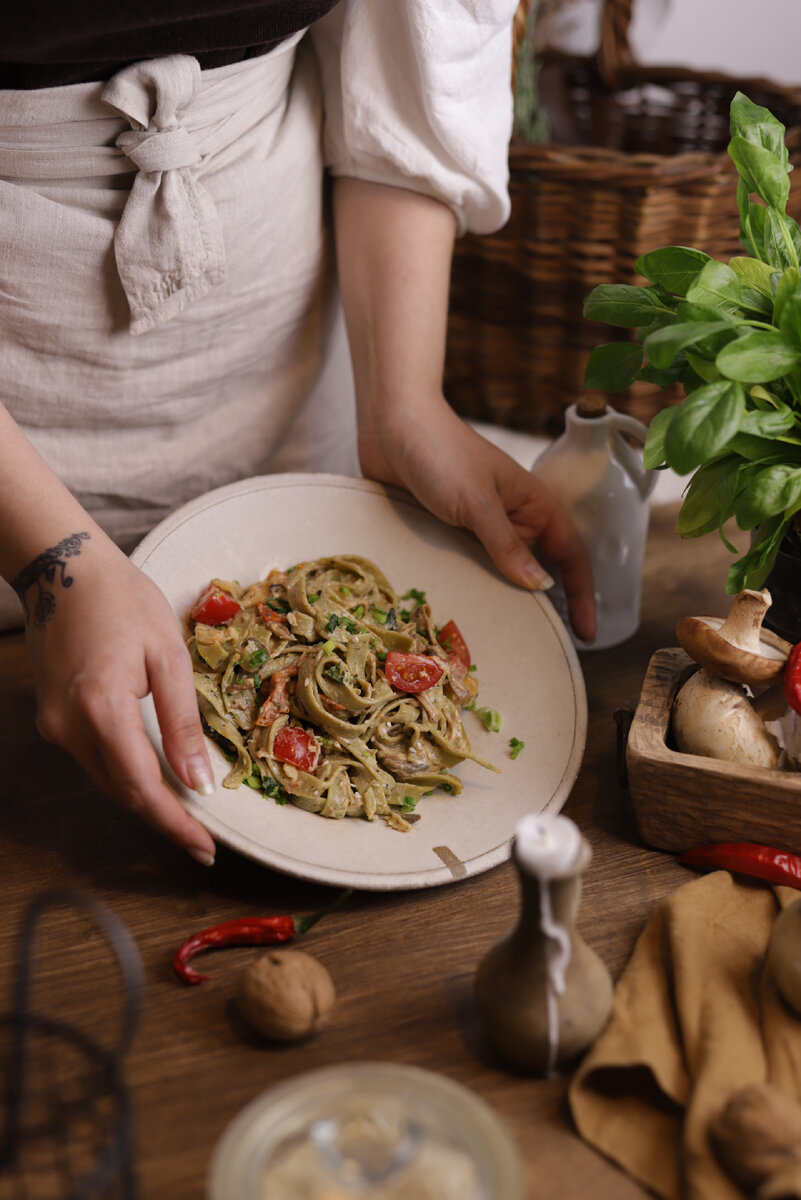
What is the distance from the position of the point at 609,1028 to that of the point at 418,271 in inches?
43.3

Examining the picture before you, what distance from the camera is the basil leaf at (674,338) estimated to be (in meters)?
0.98

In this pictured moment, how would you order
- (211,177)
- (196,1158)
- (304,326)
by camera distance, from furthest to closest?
(304,326)
(211,177)
(196,1158)

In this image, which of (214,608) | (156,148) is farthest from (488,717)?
(156,148)

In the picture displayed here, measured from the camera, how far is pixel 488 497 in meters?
1.40

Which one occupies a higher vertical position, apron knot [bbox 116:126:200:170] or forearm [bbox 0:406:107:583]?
apron knot [bbox 116:126:200:170]

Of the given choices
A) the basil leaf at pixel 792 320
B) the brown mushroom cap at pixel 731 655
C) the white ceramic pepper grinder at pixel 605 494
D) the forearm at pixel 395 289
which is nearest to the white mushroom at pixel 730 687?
the brown mushroom cap at pixel 731 655

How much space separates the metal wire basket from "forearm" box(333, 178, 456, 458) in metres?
0.93

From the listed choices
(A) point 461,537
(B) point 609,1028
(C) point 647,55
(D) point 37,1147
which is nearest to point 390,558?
(A) point 461,537

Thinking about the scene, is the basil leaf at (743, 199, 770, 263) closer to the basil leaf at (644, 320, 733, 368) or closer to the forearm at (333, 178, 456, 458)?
the basil leaf at (644, 320, 733, 368)

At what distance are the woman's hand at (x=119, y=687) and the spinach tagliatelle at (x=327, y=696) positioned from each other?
0.30ft

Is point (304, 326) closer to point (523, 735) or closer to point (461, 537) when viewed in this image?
point (461, 537)

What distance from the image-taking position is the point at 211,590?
1258 millimetres

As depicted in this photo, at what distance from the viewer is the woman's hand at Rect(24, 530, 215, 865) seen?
3.21 feet

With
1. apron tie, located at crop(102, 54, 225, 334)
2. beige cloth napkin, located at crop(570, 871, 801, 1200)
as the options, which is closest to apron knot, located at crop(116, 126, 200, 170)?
apron tie, located at crop(102, 54, 225, 334)
